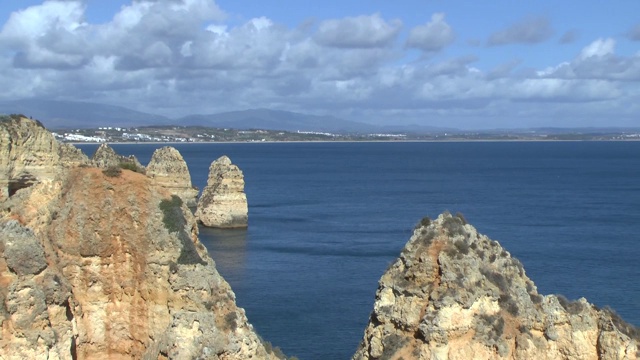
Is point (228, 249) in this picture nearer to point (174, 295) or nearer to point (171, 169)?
point (171, 169)

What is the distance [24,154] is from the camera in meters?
43.5

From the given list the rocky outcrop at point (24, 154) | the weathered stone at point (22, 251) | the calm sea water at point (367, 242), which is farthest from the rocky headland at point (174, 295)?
the calm sea water at point (367, 242)

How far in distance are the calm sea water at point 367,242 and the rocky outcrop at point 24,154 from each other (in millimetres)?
16951

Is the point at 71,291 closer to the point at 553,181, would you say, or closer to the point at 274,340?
the point at 274,340

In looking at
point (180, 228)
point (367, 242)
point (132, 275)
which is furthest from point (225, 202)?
point (180, 228)

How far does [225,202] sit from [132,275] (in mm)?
72949

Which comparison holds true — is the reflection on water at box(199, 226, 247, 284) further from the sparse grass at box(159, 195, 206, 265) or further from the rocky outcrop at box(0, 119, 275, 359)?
the sparse grass at box(159, 195, 206, 265)

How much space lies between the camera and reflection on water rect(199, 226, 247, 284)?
6800cm

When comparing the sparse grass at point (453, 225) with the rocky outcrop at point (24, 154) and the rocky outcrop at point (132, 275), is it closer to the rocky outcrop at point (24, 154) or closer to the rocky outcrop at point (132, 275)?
the rocky outcrop at point (132, 275)

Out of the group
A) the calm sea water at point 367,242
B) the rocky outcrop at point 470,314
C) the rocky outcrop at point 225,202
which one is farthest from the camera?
the rocky outcrop at point 225,202

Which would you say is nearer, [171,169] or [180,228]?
[180,228]

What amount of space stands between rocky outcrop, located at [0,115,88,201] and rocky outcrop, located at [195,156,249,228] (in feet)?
155

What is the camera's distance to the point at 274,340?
47.5 meters

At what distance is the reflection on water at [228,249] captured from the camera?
68000 millimetres
